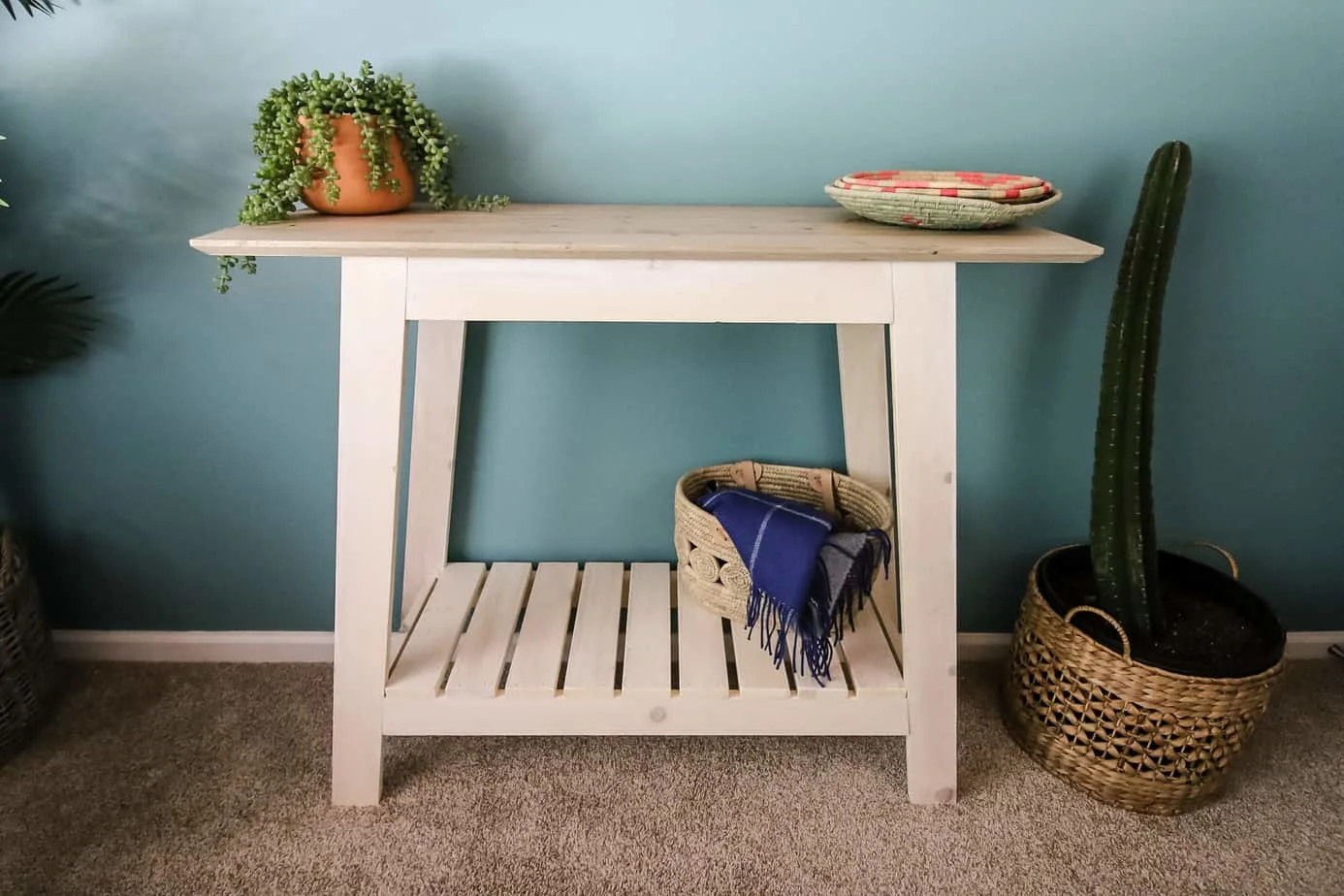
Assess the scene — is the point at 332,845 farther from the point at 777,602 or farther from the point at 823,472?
the point at 823,472

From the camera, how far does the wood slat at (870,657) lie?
1.16 metres

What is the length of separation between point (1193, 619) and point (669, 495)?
82cm

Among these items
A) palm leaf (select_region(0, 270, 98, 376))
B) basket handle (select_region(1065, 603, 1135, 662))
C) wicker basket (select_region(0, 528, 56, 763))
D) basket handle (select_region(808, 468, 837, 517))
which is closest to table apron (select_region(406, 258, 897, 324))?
basket handle (select_region(808, 468, 837, 517))

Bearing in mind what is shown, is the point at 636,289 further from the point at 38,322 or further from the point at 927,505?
the point at 38,322

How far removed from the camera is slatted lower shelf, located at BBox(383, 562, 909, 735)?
114 cm

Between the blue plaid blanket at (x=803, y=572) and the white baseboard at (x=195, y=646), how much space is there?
20.1 inches

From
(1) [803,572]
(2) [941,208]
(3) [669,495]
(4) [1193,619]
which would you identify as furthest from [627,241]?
(4) [1193,619]

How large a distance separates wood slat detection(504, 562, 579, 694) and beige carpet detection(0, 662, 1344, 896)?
18 cm

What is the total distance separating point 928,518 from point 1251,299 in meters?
0.72

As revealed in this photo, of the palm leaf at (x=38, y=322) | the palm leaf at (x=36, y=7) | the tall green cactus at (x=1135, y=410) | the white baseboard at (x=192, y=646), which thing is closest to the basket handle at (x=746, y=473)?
the tall green cactus at (x=1135, y=410)

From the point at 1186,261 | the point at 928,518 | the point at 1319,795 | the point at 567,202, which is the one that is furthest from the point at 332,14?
the point at 1319,795

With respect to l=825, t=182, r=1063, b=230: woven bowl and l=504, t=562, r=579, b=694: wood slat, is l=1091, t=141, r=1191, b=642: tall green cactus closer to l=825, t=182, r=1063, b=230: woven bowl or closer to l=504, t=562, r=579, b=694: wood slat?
l=825, t=182, r=1063, b=230: woven bowl

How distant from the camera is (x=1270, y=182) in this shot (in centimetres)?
128

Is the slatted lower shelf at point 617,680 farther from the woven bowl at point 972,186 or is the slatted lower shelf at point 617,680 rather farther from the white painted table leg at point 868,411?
the woven bowl at point 972,186
